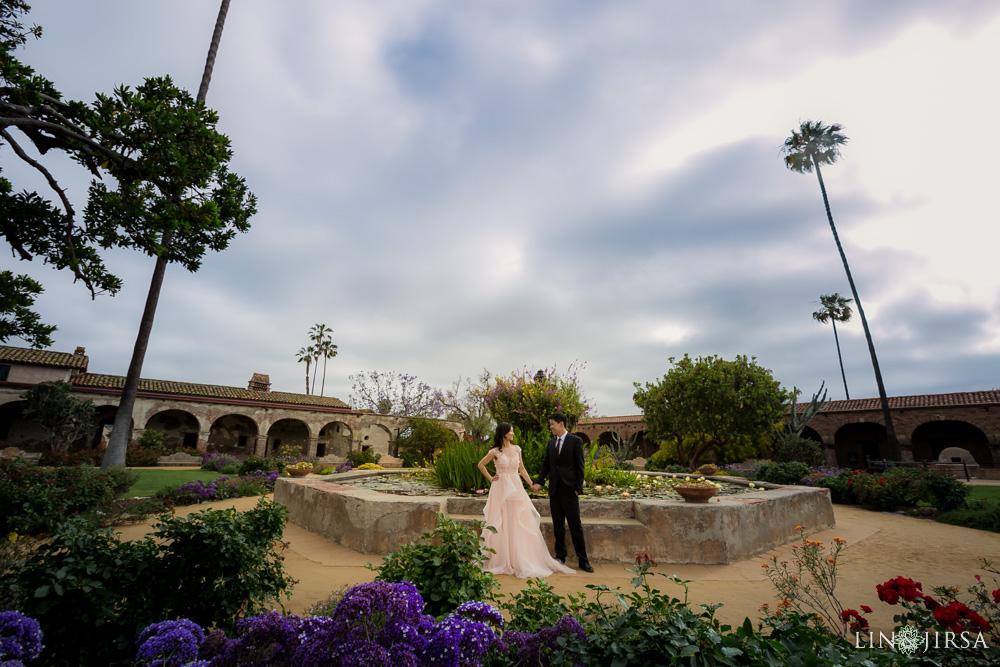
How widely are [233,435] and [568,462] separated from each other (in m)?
28.5

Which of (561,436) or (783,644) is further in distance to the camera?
(561,436)

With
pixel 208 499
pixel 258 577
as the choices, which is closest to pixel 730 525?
pixel 258 577

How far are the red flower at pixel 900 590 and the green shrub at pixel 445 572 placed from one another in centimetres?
206

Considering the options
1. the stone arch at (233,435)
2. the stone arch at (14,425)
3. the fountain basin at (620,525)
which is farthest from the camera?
the stone arch at (233,435)

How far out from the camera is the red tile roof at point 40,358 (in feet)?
69.1

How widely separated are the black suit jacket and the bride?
0.35 m

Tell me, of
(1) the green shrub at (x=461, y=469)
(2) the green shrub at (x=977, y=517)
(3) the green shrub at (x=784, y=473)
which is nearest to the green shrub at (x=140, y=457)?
(1) the green shrub at (x=461, y=469)

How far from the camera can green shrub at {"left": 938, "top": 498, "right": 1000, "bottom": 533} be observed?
7777 mm

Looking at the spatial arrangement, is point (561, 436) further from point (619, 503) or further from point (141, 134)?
point (141, 134)

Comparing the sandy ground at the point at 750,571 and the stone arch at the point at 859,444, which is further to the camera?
the stone arch at the point at 859,444

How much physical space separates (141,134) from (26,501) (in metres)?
4.61

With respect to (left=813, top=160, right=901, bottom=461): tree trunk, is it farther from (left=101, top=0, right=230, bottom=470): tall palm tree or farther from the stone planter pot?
(left=101, top=0, right=230, bottom=470): tall palm tree

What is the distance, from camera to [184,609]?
2.40 m

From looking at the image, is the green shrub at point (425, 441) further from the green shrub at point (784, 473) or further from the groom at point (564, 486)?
the green shrub at point (784, 473)
